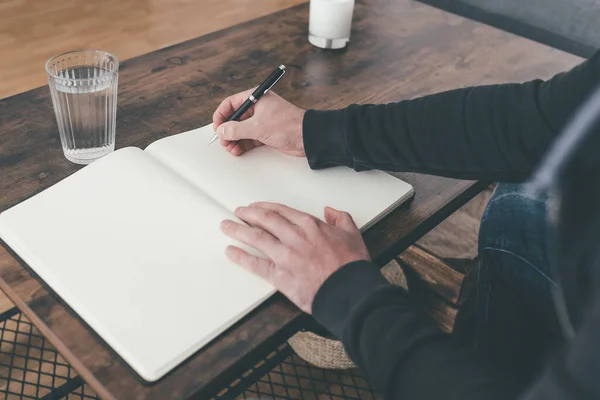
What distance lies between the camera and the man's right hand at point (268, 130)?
2.91 ft

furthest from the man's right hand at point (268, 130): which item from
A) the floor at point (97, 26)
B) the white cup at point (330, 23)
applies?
the floor at point (97, 26)

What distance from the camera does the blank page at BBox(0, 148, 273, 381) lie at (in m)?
0.63

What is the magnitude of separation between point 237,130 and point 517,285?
450 millimetres

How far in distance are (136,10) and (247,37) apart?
171 cm

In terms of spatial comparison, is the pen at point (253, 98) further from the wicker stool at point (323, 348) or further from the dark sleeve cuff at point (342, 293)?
the wicker stool at point (323, 348)

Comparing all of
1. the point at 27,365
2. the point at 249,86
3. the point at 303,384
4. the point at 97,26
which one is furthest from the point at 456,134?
the point at 97,26

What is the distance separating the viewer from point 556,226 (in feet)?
2.28

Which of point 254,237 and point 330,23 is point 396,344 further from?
point 330,23

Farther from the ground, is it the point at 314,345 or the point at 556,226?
the point at 556,226

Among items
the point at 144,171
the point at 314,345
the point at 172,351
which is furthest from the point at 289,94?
the point at 172,351

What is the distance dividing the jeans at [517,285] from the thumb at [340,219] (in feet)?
0.98

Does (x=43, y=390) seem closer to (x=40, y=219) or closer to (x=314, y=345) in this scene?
(x=314, y=345)

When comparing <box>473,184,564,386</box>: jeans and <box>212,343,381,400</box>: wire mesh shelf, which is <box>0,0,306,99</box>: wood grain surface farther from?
<box>473,184,564,386</box>: jeans

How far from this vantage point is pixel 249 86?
1.12m
